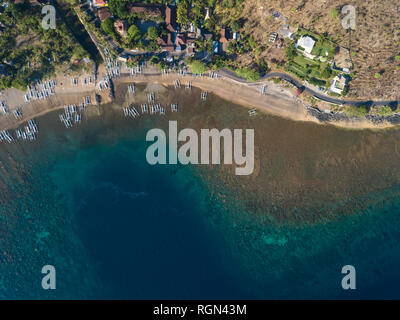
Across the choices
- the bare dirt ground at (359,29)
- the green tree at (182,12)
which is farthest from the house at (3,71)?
the bare dirt ground at (359,29)

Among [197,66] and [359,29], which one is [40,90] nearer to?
[197,66]

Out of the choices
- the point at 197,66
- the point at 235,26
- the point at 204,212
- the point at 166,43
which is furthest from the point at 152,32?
the point at 204,212

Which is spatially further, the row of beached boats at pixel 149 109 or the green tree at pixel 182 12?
the row of beached boats at pixel 149 109

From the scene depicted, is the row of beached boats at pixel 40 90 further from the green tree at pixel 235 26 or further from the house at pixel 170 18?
the green tree at pixel 235 26

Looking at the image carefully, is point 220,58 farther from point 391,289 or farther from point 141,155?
point 391,289

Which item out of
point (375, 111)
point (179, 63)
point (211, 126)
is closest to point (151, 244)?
Result: point (211, 126)

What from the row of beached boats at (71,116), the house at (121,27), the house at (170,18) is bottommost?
the row of beached boats at (71,116)

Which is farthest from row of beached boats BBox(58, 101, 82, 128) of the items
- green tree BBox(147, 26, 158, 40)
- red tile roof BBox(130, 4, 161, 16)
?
red tile roof BBox(130, 4, 161, 16)
